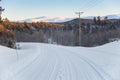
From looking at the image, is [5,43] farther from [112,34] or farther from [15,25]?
[15,25]

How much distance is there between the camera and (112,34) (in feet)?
318

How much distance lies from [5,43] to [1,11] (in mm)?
8108

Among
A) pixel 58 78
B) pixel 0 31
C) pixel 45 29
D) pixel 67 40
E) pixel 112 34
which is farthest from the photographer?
pixel 45 29

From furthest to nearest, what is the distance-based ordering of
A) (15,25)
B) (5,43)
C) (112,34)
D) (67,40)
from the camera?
(15,25), (67,40), (112,34), (5,43)

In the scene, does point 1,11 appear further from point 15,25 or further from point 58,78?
point 15,25

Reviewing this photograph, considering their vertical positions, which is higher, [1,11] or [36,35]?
[1,11]

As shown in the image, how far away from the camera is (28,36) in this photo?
123750mm

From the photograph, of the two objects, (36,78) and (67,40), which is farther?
(67,40)

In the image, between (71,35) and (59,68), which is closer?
(59,68)

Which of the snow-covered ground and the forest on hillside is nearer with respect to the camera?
the snow-covered ground

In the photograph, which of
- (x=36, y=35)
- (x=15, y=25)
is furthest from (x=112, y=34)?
(x=15, y=25)

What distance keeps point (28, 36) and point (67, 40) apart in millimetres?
16742

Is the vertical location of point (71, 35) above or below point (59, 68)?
below

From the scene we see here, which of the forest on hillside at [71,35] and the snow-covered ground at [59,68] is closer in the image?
the snow-covered ground at [59,68]
